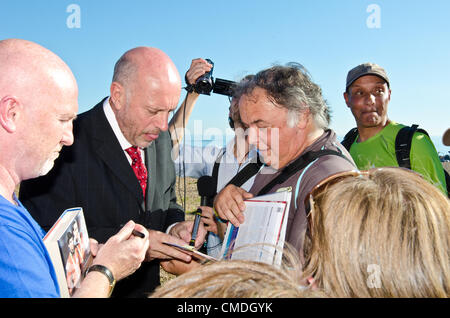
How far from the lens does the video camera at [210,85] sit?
11.6 feet

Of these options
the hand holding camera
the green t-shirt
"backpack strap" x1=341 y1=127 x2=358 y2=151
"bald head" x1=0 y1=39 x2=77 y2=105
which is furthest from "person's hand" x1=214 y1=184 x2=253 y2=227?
"backpack strap" x1=341 y1=127 x2=358 y2=151

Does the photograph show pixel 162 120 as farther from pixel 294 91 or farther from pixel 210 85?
pixel 294 91

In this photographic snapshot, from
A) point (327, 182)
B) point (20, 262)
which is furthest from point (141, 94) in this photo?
point (327, 182)

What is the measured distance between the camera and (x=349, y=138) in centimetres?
403

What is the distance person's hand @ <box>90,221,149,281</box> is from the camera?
5.22 ft

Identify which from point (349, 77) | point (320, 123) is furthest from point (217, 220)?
point (349, 77)

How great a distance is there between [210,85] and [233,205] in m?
1.79

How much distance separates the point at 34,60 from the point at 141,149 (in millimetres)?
1554

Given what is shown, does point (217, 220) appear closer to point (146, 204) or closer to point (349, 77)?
point (146, 204)

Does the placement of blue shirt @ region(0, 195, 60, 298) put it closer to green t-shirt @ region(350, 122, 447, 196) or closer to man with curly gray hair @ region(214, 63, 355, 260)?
man with curly gray hair @ region(214, 63, 355, 260)

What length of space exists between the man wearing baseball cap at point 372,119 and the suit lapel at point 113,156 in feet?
7.41

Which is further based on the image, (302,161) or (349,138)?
(349,138)

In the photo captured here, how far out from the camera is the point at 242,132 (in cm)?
340

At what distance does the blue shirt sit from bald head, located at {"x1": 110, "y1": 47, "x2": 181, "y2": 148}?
1598mm
